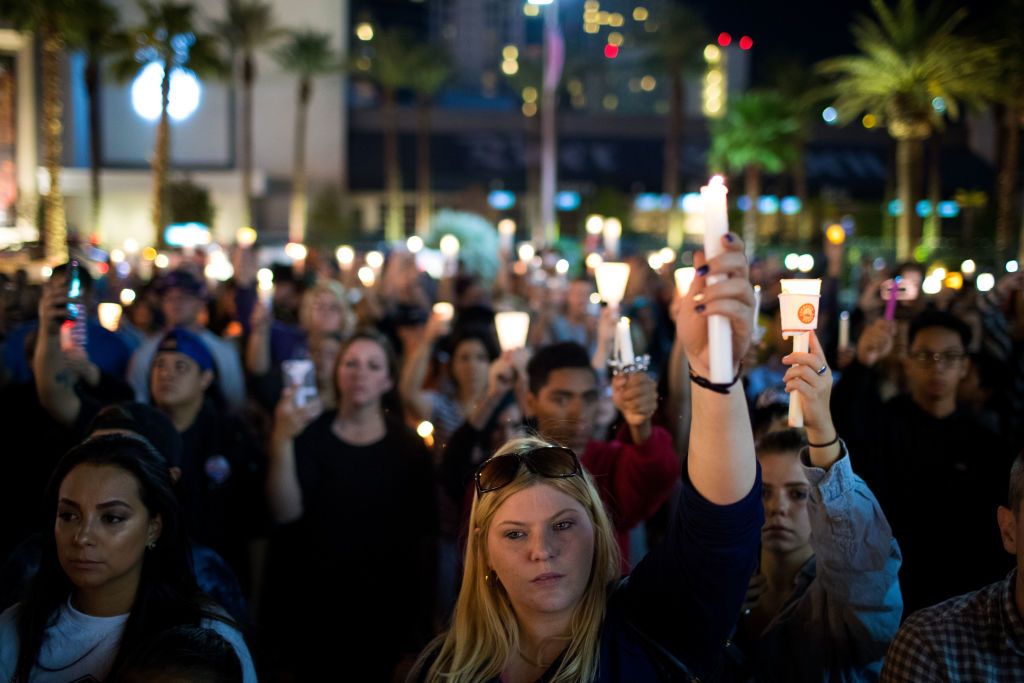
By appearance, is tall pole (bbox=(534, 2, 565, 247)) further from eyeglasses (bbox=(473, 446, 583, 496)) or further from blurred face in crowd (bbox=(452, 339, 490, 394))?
eyeglasses (bbox=(473, 446, 583, 496))

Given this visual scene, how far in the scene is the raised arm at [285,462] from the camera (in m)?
4.69

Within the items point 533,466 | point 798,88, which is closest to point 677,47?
point 798,88

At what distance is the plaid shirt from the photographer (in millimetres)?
2516

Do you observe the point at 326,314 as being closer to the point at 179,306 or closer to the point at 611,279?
the point at 179,306

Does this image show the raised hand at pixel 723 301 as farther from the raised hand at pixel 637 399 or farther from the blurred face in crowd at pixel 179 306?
the blurred face in crowd at pixel 179 306

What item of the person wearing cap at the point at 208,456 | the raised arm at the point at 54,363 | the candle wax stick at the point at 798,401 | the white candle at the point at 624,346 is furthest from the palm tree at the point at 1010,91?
the candle wax stick at the point at 798,401

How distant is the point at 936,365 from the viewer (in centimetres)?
486

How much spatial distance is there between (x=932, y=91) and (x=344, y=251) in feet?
55.6

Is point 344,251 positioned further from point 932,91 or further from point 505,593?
point 932,91

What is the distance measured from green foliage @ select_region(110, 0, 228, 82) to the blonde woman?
3164 cm

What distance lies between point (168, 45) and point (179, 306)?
88.7ft

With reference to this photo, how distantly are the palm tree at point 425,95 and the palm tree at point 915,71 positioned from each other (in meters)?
25.0

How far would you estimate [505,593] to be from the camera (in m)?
2.71

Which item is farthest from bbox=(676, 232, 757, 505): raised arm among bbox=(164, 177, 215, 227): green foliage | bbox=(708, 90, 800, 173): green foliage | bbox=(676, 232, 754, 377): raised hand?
bbox=(164, 177, 215, 227): green foliage
